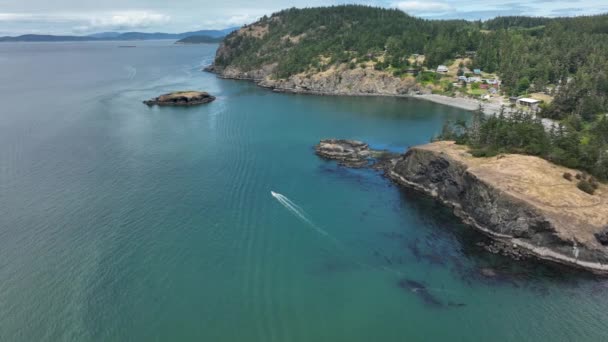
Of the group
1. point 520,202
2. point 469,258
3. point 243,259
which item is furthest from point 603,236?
point 243,259

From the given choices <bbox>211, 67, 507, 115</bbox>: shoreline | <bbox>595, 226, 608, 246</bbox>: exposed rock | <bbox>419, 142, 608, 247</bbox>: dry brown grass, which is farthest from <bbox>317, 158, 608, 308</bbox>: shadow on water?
<bbox>211, 67, 507, 115</bbox>: shoreline

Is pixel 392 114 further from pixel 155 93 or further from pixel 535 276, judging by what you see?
pixel 155 93

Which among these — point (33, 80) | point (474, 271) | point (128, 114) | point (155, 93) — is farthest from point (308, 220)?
point (33, 80)

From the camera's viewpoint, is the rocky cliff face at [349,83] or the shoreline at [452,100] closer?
the shoreline at [452,100]

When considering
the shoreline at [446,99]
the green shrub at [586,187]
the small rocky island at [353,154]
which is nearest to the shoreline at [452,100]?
the shoreline at [446,99]

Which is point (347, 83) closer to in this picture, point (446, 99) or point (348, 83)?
point (348, 83)

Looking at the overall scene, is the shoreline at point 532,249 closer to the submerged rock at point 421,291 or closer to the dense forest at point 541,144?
the dense forest at point 541,144
